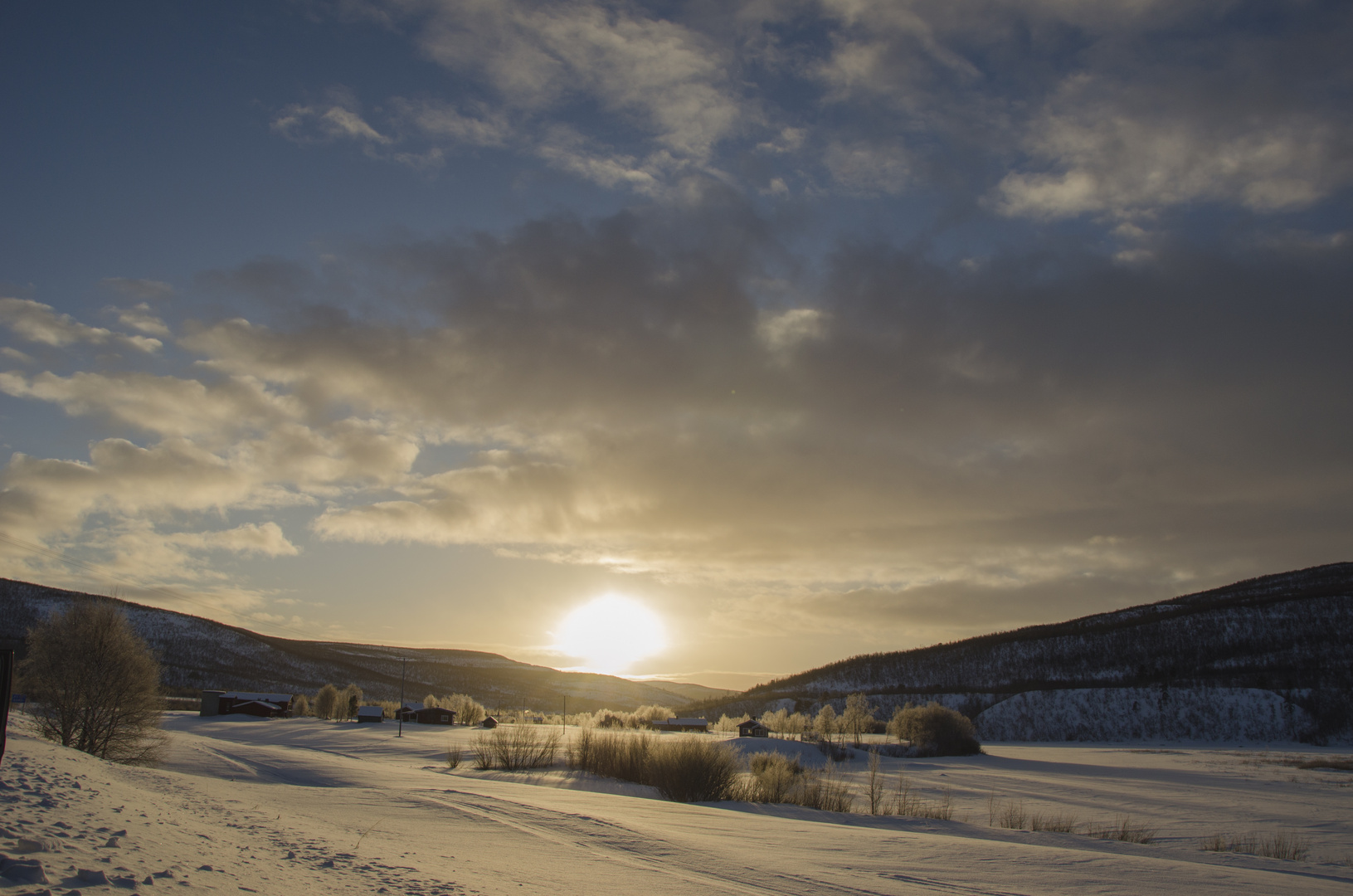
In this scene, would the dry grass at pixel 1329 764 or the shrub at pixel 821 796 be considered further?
the dry grass at pixel 1329 764

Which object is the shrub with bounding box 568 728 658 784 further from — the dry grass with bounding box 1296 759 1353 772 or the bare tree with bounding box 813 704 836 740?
the dry grass with bounding box 1296 759 1353 772

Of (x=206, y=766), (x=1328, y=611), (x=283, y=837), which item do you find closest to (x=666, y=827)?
(x=283, y=837)

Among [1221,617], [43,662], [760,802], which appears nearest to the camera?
[760,802]

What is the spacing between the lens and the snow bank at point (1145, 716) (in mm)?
85375

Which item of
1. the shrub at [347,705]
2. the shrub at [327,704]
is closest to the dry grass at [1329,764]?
the shrub at [327,704]

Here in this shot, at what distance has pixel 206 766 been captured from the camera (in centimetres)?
2575

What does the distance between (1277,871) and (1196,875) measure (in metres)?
3.98

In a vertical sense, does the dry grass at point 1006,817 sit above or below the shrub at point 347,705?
above

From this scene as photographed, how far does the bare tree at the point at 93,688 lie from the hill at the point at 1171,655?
348ft

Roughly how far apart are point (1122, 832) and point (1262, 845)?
377cm

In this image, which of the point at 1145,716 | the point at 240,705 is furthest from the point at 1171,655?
the point at 240,705

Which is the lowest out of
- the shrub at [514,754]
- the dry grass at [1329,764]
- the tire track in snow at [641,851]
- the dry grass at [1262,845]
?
the dry grass at [1329,764]

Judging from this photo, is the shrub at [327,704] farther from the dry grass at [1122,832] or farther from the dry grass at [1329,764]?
the dry grass at [1329,764]

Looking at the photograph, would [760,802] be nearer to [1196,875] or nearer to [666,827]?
[666,827]
